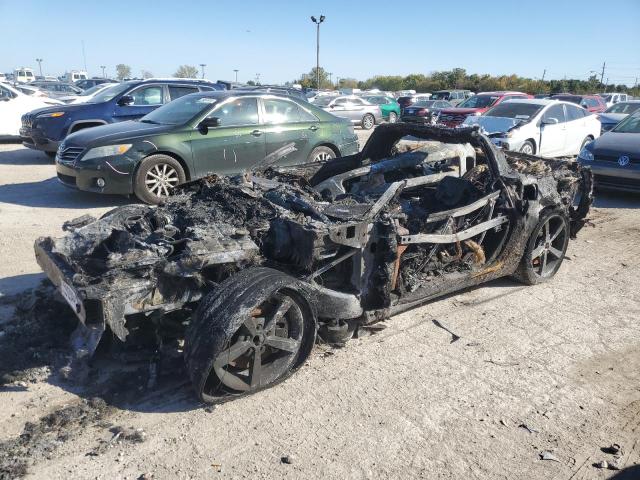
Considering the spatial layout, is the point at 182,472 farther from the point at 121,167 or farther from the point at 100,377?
the point at 121,167

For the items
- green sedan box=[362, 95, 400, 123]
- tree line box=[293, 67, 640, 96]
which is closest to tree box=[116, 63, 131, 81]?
tree line box=[293, 67, 640, 96]

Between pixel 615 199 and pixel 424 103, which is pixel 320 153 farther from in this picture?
Result: pixel 424 103

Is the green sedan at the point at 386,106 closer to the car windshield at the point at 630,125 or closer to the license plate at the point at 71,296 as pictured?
the car windshield at the point at 630,125

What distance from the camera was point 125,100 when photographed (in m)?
10.5

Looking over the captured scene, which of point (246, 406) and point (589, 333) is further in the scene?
point (589, 333)

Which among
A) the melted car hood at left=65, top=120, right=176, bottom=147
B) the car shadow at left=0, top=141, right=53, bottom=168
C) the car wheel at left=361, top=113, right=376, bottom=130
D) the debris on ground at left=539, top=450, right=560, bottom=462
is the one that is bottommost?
the debris on ground at left=539, top=450, right=560, bottom=462

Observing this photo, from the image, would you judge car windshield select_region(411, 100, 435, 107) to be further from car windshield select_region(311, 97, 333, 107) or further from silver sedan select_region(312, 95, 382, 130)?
car windshield select_region(311, 97, 333, 107)

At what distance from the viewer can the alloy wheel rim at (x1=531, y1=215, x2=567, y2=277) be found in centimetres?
511

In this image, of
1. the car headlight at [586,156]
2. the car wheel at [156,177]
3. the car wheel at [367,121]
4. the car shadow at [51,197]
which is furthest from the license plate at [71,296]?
the car wheel at [367,121]

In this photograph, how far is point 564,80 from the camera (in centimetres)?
5156

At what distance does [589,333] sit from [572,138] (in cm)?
929

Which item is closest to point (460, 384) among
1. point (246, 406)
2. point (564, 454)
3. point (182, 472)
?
point (564, 454)

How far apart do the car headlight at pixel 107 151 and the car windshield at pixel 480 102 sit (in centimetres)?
1360

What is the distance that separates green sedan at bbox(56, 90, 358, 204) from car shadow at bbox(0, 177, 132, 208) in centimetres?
39
